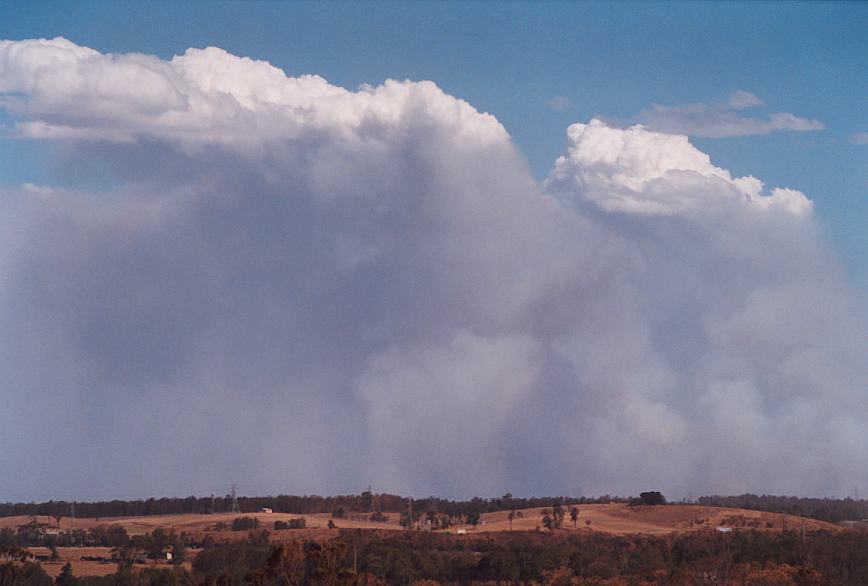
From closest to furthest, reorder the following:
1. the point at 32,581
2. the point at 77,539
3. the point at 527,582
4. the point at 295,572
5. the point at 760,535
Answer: the point at 295,572 → the point at 32,581 → the point at 527,582 → the point at 760,535 → the point at 77,539

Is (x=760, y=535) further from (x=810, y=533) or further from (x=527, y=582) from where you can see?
(x=527, y=582)

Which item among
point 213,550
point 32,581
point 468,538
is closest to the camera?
point 32,581

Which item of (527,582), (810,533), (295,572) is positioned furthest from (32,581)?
(810,533)

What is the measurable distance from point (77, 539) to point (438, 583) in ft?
295

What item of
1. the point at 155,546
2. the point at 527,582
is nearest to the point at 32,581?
the point at 527,582

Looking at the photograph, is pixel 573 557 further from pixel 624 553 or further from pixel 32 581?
pixel 32 581

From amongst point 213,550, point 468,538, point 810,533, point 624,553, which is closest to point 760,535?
point 810,533

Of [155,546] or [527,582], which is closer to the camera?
[527,582]

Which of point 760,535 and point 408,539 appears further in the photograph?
point 408,539

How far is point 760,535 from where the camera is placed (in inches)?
5822

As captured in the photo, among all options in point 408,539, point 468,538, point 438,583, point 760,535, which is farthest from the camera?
point 468,538

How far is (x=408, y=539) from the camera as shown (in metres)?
159

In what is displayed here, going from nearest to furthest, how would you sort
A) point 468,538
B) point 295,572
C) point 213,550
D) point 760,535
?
point 295,572 < point 213,550 < point 760,535 < point 468,538

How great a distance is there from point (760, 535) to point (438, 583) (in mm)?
51747
